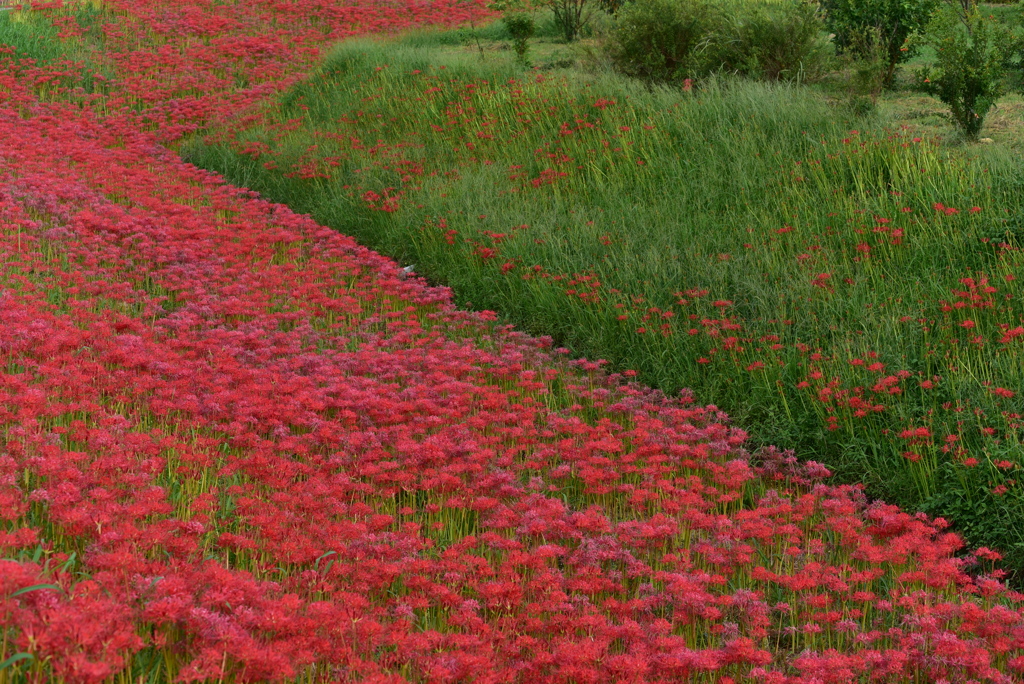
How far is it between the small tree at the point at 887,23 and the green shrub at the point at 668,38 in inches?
71.2

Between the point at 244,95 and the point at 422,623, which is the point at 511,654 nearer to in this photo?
the point at 422,623

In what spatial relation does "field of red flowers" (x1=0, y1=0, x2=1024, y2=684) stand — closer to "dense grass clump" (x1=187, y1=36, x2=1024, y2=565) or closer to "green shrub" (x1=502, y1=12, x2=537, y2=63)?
"dense grass clump" (x1=187, y1=36, x2=1024, y2=565)

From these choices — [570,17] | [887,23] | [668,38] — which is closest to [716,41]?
[668,38]

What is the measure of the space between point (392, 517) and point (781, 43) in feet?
34.9

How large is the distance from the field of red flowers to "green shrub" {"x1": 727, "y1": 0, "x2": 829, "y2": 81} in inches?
272

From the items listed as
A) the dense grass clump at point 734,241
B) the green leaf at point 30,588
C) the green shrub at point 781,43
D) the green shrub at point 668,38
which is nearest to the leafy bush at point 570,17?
the green shrub at point 668,38

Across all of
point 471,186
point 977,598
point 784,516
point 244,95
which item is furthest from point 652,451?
point 244,95

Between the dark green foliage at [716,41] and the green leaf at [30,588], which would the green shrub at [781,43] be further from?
the green leaf at [30,588]

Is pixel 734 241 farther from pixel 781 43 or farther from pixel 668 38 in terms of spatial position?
pixel 668 38

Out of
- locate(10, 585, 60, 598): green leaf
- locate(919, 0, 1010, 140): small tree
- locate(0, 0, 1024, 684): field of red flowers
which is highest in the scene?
locate(919, 0, 1010, 140): small tree

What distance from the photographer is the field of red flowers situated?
3.47 m

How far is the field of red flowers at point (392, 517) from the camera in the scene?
347cm

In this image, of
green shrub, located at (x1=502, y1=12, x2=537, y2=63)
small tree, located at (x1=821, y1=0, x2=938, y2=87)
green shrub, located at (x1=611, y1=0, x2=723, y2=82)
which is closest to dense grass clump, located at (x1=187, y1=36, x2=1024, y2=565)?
green shrub, located at (x1=611, y1=0, x2=723, y2=82)

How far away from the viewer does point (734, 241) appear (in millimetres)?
8234
